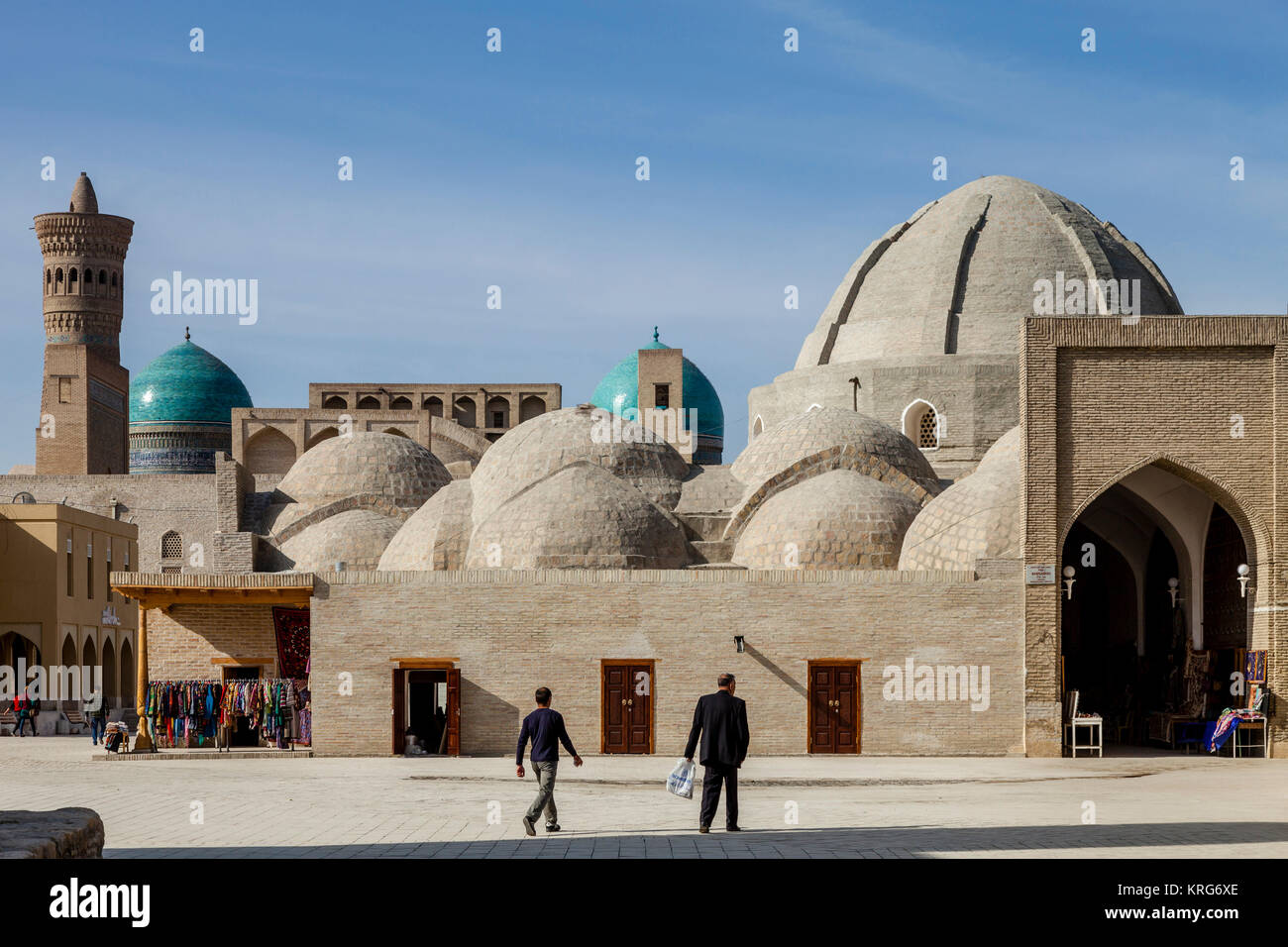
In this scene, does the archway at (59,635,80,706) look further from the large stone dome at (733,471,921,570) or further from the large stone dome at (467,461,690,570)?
the large stone dome at (733,471,921,570)

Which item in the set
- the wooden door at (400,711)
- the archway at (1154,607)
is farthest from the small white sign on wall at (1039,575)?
the wooden door at (400,711)

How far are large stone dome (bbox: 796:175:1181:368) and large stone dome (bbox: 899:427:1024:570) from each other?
6.27 meters

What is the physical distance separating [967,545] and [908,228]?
11.5 metres

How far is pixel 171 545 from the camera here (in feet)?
133

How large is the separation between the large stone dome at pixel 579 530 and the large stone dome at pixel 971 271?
7709 millimetres

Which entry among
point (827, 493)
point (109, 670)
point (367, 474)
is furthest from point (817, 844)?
point (109, 670)

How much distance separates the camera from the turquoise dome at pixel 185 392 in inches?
2063

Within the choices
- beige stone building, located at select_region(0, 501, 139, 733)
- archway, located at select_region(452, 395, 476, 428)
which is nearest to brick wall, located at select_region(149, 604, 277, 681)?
beige stone building, located at select_region(0, 501, 139, 733)

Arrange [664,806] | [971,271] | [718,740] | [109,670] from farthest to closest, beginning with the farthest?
[109,670] < [971,271] < [664,806] < [718,740]

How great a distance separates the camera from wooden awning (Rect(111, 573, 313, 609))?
21.4 m

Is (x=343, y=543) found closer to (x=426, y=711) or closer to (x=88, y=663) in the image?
(x=426, y=711)

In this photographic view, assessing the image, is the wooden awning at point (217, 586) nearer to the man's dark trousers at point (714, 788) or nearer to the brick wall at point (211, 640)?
the brick wall at point (211, 640)

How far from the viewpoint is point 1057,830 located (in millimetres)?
11047

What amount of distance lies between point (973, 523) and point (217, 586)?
33.8ft
